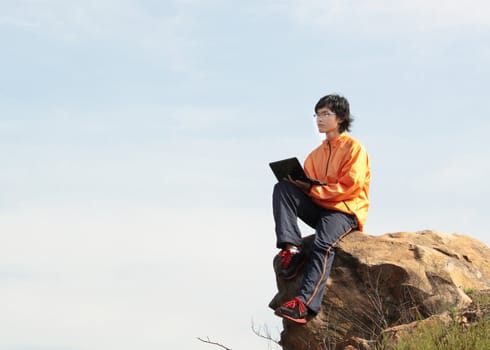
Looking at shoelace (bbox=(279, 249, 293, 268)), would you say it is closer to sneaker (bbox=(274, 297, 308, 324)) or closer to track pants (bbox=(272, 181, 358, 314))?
track pants (bbox=(272, 181, 358, 314))

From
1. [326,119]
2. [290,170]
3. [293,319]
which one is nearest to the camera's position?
[293,319]

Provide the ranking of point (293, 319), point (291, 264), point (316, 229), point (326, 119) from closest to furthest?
point (293, 319)
point (316, 229)
point (291, 264)
point (326, 119)

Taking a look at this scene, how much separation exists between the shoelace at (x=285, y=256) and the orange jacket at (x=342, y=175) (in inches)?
25.4

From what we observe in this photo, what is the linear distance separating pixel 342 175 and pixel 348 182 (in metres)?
0.15

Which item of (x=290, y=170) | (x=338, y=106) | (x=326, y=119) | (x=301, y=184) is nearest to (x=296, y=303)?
(x=301, y=184)

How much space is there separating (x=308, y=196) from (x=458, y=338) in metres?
2.41

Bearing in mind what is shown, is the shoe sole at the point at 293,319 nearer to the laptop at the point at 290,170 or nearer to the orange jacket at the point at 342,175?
the orange jacket at the point at 342,175

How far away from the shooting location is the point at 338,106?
32.5 ft

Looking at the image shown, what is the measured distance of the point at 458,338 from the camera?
26.7 ft

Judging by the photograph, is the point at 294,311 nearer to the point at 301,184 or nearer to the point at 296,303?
the point at 296,303

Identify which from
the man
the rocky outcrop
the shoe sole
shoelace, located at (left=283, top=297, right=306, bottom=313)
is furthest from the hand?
the shoe sole

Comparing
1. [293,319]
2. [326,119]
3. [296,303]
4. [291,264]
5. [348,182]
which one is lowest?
[293,319]

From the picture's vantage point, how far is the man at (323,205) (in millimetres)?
9430

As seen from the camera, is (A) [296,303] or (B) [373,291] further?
(B) [373,291]
